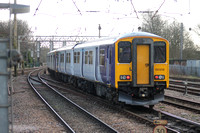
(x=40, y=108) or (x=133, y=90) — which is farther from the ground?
(x=133, y=90)

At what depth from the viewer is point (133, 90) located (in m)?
11.3

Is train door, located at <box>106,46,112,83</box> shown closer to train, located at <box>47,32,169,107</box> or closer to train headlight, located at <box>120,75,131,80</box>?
train, located at <box>47,32,169,107</box>

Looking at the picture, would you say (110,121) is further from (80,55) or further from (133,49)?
(80,55)

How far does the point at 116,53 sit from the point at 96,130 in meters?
3.52

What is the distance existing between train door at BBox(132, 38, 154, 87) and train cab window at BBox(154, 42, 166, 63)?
1.44 ft

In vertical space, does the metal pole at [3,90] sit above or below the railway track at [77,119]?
above

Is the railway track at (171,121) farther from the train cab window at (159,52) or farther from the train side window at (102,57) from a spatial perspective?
the train side window at (102,57)

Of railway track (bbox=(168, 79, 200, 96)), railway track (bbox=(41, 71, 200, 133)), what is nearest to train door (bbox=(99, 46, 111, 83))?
railway track (bbox=(41, 71, 200, 133))

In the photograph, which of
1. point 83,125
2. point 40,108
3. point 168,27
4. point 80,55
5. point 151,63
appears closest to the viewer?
point 83,125

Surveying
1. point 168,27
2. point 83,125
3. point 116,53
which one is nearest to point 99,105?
point 116,53

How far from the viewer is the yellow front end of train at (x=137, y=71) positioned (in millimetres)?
11172

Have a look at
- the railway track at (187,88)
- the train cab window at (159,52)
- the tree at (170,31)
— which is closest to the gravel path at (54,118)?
the train cab window at (159,52)

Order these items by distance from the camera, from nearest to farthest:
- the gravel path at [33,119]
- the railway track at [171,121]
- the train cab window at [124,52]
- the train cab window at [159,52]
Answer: the railway track at [171,121] < the gravel path at [33,119] < the train cab window at [124,52] < the train cab window at [159,52]

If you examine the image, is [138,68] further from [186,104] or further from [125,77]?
[186,104]
